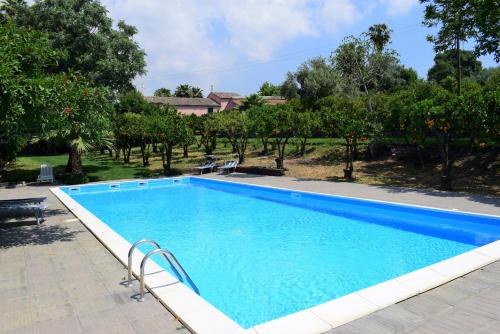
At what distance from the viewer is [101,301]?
5156 mm

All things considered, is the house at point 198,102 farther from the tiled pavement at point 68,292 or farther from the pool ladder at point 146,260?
the pool ladder at point 146,260

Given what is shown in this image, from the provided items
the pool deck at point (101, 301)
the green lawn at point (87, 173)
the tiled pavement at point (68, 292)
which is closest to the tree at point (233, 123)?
the green lawn at point (87, 173)

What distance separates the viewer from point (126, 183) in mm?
19609

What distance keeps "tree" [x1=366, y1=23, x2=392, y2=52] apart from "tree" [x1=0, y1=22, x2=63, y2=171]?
22109 mm

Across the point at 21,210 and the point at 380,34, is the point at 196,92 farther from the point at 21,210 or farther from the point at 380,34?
the point at 21,210

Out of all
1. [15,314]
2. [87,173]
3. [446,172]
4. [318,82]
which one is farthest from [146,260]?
[318,82]

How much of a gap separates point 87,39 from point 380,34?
18.7m

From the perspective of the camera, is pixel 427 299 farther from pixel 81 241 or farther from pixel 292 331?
pixel 81 241

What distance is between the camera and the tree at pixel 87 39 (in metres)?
20.5

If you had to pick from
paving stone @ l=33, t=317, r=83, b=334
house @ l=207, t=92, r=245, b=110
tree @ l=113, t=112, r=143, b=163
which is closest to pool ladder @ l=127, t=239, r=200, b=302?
paving stone @ l=33, t=317, r=83, b=334

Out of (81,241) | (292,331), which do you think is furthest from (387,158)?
(292,331)

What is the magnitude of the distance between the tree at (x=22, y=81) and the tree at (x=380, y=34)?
22.1 m

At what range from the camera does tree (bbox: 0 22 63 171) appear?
6.87 meters

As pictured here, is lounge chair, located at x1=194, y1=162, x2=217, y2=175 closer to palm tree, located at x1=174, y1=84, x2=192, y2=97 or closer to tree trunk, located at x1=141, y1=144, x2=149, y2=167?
tree trunk, located at x1=141, y1=144, x2=149, y2=167
